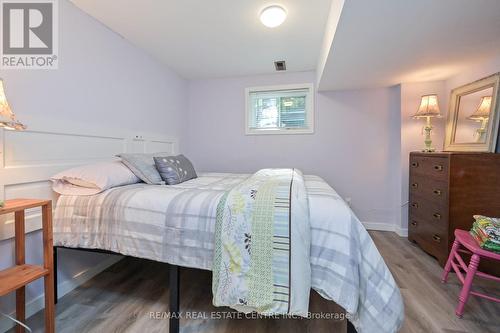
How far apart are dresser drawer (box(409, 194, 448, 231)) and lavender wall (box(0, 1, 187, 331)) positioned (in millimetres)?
3071

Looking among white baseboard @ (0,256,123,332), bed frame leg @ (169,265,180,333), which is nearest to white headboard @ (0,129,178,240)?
white baseboard @ (0,256,123,332)

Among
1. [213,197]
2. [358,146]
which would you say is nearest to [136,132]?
[213,197]

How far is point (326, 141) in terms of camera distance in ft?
10.2

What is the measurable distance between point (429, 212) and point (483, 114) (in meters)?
1.04

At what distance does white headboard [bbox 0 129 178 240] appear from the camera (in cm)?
131

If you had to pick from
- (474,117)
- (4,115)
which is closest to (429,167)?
(474,117)

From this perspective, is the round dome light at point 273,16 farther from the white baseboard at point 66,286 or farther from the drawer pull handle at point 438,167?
the white baseboard at point 66,286

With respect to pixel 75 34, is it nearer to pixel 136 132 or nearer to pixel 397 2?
pixel 136 132

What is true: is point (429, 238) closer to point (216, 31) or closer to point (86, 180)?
point (216, 31)

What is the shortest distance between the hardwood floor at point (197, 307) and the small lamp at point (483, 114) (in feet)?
4.25

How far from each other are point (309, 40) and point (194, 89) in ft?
6.35

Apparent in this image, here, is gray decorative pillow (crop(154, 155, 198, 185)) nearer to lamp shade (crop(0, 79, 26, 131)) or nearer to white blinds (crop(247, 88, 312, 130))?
lamp shade (crop(0, 79, 26, 131))

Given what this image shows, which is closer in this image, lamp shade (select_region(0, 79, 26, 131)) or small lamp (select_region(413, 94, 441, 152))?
lamp shade (select_region(0, 79, 26, 131))

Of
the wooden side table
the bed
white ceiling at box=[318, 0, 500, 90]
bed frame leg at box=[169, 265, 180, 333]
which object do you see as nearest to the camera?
the bed
